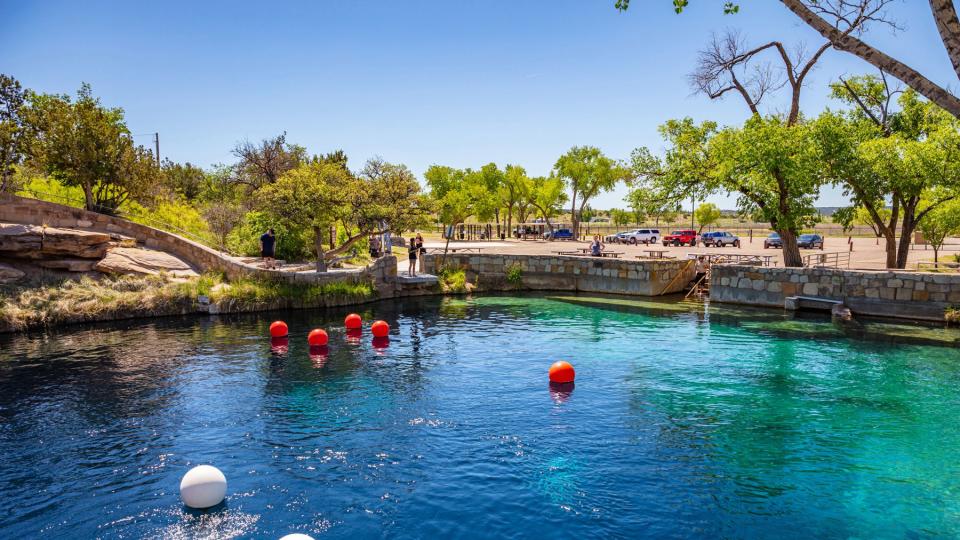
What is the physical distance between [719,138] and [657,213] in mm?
4745

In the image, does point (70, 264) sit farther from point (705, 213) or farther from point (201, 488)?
point (705, 213)

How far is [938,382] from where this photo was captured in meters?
15.7

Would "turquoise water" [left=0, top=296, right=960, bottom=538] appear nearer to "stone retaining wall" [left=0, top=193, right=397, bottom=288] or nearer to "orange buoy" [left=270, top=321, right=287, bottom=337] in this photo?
"orange buoy" [left=270, top=321, right=287, bottom=337]

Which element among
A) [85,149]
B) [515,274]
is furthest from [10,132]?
[515,274]

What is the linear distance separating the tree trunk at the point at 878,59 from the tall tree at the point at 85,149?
31.8 m

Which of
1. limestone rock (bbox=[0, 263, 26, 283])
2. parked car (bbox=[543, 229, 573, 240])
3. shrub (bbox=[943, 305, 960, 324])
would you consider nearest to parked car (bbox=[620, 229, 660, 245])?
parked car (bbox=[543, 229, 573, 240])

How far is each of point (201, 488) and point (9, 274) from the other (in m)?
20.4

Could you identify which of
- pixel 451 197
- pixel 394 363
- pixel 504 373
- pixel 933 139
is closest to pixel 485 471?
pixel 504 373

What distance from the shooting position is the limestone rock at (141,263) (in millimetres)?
25594

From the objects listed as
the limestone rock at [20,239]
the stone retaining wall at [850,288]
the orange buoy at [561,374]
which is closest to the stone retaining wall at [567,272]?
the stone retaining wall at [850,288]

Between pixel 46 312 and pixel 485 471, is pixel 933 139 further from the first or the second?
pixel 46 312

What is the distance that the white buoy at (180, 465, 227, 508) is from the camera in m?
9.05

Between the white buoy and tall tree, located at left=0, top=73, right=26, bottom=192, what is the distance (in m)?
26.1

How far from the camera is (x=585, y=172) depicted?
2879 inches
